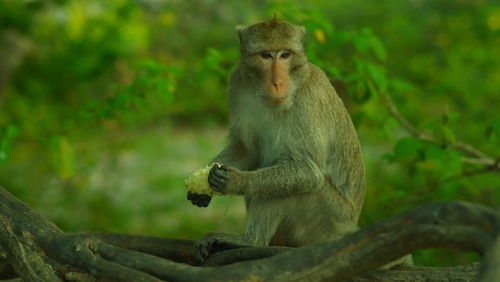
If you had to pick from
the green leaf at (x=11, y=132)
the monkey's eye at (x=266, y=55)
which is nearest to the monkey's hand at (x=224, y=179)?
the monkey's eye at (x=266, y=55)

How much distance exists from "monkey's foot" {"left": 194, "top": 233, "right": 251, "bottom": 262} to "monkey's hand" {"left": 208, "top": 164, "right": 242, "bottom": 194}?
349 millimetres

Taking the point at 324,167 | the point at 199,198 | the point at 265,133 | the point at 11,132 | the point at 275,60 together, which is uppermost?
the point at 275,60

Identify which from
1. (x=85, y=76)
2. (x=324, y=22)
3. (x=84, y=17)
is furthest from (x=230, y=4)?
(x=324, y=22)

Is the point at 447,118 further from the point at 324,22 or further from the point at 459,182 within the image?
the point at 324,22

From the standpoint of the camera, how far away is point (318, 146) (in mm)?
4953

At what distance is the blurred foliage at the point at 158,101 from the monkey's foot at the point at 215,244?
2.06 m

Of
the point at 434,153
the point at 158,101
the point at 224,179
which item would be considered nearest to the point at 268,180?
the point at 224,179

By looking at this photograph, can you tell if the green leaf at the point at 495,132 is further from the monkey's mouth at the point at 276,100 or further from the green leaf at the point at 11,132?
the green leaf at the point at 11,132

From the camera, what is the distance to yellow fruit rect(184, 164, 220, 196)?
4.85 metres

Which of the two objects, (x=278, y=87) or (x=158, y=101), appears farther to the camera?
(x=158, y=101)

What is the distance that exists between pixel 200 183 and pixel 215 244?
0.49 metres

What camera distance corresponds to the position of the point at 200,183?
15.9ft

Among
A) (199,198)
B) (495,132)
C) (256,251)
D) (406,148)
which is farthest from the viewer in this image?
(406,148)

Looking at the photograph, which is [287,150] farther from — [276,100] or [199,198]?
[199,198]
